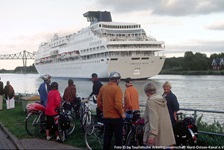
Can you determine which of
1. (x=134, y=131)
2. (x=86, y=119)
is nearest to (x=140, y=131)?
(x=134, y=131)

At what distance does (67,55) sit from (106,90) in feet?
241

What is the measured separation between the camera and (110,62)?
5906 centimetres

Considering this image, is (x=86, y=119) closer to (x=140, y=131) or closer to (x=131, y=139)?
(x=131, y=139)

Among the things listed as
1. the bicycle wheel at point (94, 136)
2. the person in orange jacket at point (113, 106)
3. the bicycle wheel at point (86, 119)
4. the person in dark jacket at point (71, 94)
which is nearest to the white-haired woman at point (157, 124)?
the person in orange jacket at point (113, 106)

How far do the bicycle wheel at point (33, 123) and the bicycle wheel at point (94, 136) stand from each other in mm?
2262

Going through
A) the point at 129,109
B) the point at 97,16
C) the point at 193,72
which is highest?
the point at 97,16

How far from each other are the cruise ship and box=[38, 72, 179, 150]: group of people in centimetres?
5004

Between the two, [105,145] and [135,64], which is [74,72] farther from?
[105,145]

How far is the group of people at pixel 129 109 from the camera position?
5.07 m

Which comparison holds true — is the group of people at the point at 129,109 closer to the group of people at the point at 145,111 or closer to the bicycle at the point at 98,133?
the group of people at the point at 145,111

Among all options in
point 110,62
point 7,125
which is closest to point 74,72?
point 110,62

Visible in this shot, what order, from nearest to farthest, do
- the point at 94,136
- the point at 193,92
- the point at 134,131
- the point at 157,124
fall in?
the point at 157,124 < the point at 134,131 < the point at 94,136 < the point at 193,92

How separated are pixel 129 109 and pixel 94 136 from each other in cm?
98

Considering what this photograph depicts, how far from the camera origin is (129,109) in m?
7.81
